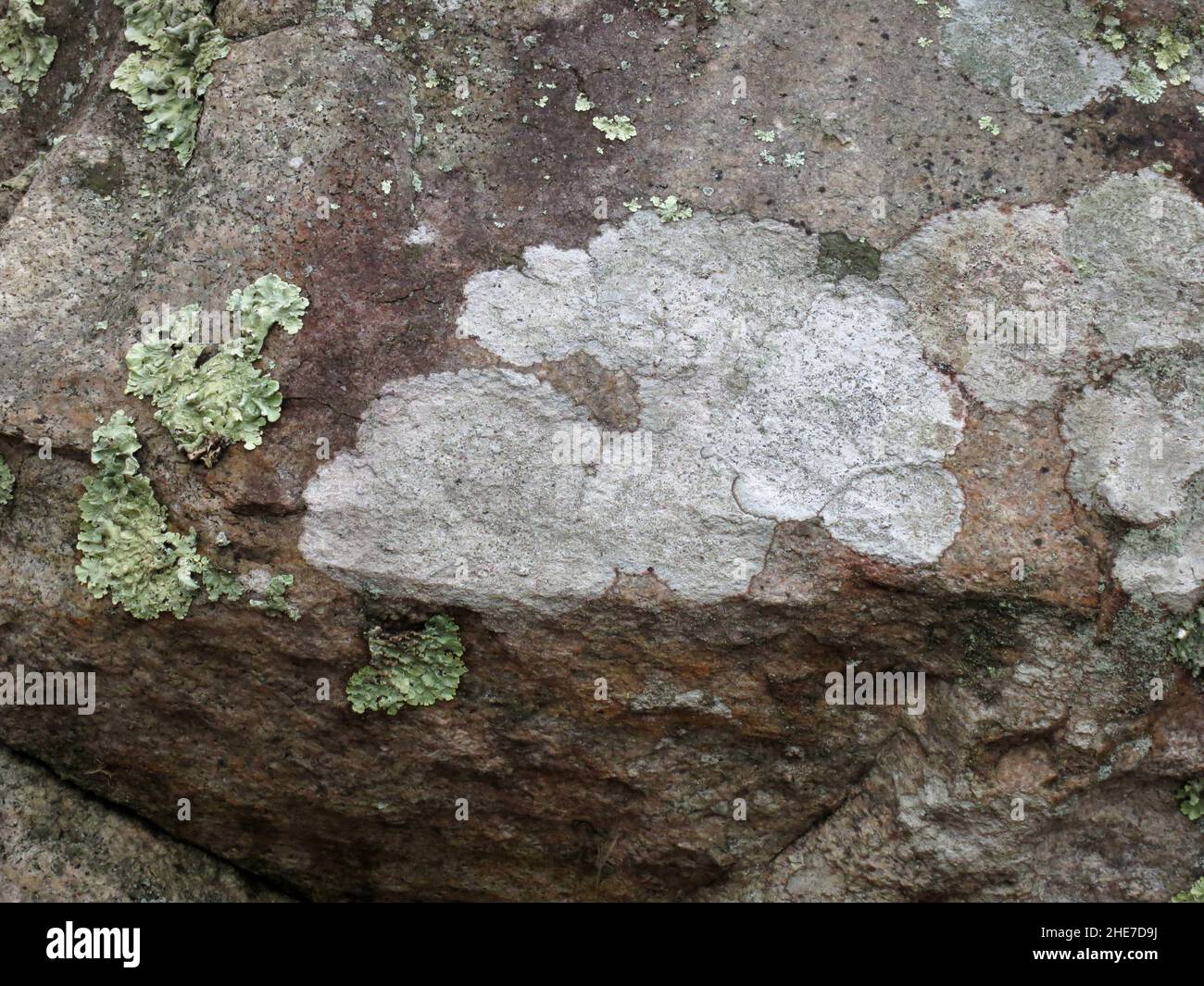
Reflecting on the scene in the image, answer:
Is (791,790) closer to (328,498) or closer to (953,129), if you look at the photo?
(328,498)

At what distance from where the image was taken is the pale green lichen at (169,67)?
3.91 metres

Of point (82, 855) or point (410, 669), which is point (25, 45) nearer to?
point (410, 669)

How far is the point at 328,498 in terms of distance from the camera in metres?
3.54

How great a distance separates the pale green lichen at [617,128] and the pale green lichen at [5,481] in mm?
2109

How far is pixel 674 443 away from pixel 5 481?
2.07 meters

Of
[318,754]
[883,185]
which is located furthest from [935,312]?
[318,754]

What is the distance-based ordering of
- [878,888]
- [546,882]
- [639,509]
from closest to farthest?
[639,509] → [878,888] → [546,882]

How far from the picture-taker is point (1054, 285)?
3.58 m

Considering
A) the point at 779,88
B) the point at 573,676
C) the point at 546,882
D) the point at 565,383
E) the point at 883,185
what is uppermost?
the point at 779,88

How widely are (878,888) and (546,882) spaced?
1.09m

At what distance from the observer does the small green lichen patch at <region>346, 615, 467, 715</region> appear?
3.62m

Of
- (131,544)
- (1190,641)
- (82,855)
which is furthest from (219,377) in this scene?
(1190,641)
